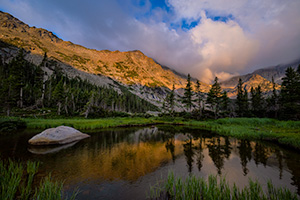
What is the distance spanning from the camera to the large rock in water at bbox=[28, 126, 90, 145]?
14539mm

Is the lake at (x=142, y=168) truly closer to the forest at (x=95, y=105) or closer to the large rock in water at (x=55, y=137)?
the large rock in water at (x=55, y=137)

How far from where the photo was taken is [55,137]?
1534 cm

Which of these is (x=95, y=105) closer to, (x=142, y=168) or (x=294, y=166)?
(x=142, y=168)

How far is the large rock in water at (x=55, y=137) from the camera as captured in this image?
47.7 feet

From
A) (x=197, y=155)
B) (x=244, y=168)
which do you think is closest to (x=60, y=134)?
(x=197, y=155)

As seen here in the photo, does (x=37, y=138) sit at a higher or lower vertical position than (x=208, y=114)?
lower

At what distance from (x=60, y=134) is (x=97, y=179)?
11961 mm

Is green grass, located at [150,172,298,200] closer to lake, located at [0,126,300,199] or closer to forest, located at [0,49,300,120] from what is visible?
lake, located at [0,126,300,199]

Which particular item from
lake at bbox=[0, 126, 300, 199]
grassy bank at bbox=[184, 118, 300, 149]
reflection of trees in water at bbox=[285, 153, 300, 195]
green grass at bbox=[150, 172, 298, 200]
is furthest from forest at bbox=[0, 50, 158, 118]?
grassy bank at bbox=[184, 118, 300, 149]

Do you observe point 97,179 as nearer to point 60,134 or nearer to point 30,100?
point 60,134

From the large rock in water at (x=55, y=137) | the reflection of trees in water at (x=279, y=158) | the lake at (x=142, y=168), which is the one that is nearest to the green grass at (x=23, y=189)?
the lake at (x=142, y=168)

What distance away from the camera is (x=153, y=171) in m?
9.21

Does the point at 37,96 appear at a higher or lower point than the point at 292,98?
Answer: lower

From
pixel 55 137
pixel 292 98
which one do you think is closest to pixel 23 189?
pixel 55 137
